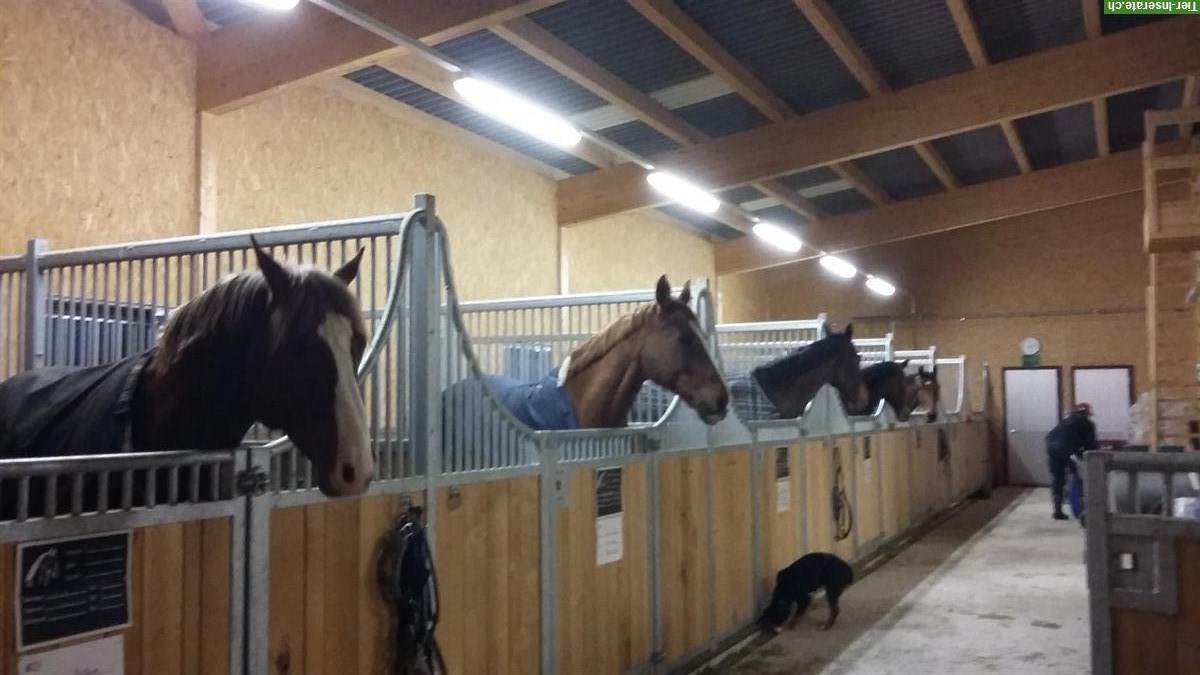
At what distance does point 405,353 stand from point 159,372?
627 millimetres

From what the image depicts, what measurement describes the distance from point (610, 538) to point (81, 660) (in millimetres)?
1906

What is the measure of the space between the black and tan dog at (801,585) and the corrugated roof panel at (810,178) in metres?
6.14

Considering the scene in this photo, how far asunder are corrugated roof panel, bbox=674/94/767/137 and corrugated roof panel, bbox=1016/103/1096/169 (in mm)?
3252

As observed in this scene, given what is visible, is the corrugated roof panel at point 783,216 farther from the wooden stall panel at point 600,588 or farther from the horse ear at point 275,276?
the horse ear at point 275,276

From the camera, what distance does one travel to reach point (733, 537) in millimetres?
4227

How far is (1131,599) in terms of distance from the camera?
7.43ft

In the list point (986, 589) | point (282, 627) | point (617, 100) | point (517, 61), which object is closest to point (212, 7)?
point (517, 61)

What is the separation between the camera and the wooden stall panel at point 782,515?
465 cm

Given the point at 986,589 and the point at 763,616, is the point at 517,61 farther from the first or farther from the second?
the point at 986,589

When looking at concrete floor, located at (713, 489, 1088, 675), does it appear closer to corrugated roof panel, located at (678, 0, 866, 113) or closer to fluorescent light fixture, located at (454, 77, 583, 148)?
fluorescent light fixture, located at (454, 77, 583, 148)

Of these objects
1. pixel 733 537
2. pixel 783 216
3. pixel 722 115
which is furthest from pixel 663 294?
pixel 783 216

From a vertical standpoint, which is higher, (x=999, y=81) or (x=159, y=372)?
(x=999, y=81)

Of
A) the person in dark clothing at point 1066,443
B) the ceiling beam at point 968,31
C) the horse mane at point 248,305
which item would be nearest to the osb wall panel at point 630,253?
the ceiling beam at point 968,31

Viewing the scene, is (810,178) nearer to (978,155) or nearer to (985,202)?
(978,155)
